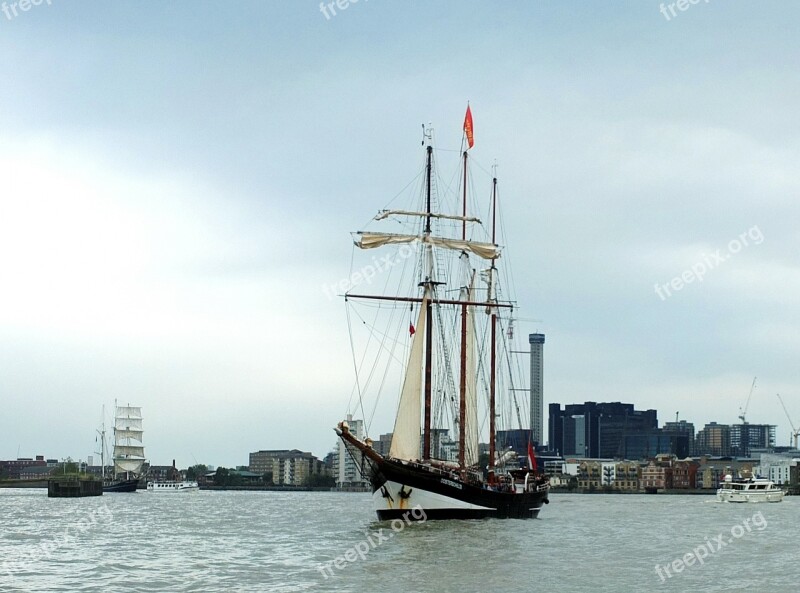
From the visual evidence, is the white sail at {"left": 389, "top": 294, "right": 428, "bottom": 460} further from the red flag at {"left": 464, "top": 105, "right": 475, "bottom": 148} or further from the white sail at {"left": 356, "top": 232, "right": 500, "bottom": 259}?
the red flag at {"left": 464, "top": 105, "right": 475, "bottom": 148}

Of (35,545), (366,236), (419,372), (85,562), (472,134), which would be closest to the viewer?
(85,562)

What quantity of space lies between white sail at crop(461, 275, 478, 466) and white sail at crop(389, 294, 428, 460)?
1851 cm

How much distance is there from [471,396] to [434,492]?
22.1 m

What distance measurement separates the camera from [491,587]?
138 ft

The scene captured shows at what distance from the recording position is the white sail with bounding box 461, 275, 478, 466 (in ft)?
299

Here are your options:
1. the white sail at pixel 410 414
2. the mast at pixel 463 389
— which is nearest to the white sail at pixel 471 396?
the mast at pixel 463 389

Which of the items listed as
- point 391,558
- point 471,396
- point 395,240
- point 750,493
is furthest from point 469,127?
point 750,493

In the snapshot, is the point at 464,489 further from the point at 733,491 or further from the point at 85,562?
the point at 733,491

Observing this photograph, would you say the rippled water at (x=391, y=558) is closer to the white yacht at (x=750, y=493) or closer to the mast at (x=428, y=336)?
the mast at (x=428, y=336)

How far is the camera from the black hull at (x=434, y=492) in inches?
2744

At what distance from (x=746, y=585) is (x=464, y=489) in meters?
31.4

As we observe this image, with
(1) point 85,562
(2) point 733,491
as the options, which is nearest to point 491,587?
(1) point 85,562

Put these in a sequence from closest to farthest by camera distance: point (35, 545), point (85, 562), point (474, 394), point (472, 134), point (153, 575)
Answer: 1. point (153, 575)
2. point (85, 562)
3. point (35, 545)
4. point (472, 134)
5. point (474, 394)

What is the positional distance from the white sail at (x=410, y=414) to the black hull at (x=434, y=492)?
154 cm
